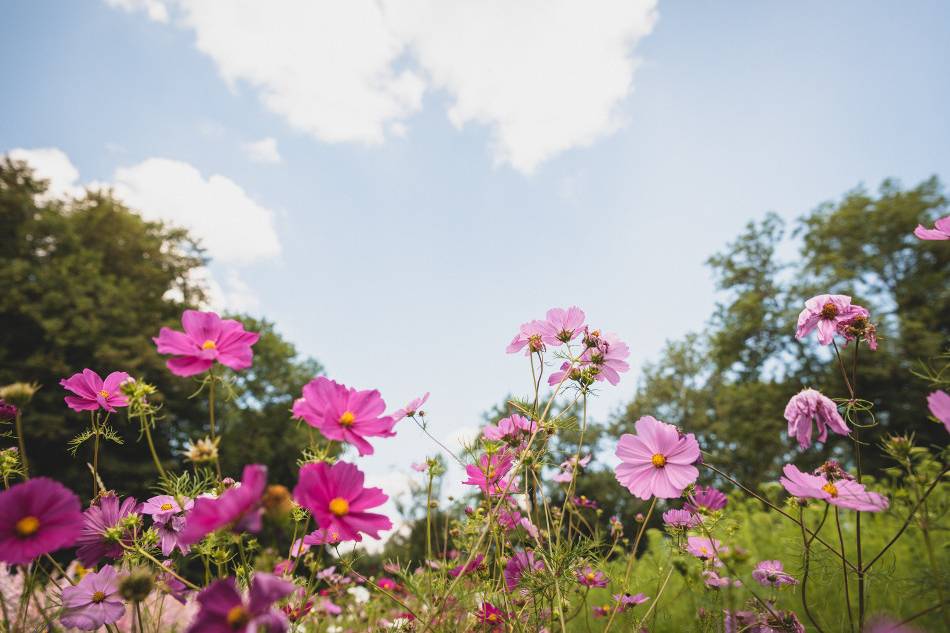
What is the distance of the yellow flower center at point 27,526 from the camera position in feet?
2.82

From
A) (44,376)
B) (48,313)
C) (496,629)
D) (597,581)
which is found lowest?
(496,629)

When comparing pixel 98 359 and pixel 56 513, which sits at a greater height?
pixel 98 359

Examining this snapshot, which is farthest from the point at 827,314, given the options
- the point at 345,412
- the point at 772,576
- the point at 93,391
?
the point at 93,391

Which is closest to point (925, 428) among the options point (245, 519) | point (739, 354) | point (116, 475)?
point (739, 354)

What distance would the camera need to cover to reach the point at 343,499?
3.11 ft

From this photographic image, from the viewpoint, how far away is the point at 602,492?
1548cm

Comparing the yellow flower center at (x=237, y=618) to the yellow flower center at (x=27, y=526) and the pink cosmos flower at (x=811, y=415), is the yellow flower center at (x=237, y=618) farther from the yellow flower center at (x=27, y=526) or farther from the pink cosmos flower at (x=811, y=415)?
the pink cosmos flower at (x=811, y=415)

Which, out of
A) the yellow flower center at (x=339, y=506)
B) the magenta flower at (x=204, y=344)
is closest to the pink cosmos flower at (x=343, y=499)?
the yellow flower center at (x=339, y=506)

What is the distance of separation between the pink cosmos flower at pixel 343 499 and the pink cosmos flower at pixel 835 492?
909 mm

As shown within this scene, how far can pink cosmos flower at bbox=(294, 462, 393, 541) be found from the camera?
2.82 ft

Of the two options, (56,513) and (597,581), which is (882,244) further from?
(56,513)

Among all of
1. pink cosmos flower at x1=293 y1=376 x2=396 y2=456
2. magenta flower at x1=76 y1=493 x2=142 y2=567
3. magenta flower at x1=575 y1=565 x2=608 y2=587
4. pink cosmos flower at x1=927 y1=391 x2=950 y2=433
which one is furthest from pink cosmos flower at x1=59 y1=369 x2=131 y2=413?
pink cosmos flower at x1=927 y1=391 x2=950 y2=433

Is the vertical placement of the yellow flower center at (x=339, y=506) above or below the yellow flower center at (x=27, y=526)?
above

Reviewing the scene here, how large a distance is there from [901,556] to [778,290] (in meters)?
14.9
